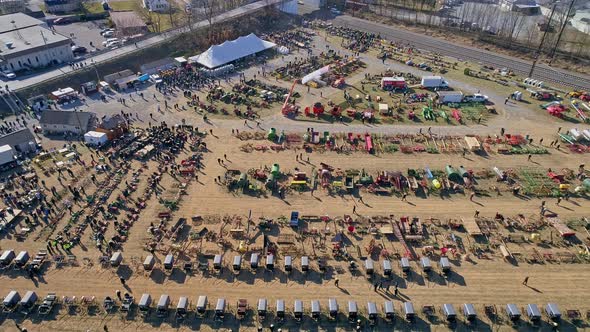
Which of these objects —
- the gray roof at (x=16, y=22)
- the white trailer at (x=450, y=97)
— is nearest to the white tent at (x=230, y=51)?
the gray roof at (x=16, y=22)

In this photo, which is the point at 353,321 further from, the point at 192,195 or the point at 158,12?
the point at 158,12

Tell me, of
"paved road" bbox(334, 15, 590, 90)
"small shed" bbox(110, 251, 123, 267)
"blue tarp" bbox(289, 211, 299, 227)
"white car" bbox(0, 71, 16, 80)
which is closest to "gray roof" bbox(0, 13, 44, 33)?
"white car" bbox(0, 71, 16, 80)

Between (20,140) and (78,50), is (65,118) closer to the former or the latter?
(20,140)

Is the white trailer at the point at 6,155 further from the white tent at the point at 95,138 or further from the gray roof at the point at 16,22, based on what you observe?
the gray roof at the point at 16,22

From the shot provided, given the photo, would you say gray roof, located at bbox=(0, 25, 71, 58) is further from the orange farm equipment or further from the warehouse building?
the orange farm equipment

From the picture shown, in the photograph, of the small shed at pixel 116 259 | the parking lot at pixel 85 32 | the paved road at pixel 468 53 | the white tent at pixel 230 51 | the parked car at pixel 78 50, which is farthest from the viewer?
the parking lot at pixel 85 32

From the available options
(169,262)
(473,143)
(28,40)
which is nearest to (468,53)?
(473,143)
